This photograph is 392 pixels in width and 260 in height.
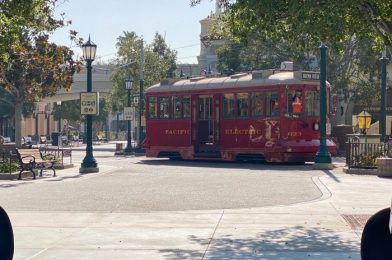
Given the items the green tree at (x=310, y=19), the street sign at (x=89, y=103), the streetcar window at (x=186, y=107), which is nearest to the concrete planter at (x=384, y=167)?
the green tree at (x=310, y=19)

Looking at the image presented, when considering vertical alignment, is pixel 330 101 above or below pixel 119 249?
above

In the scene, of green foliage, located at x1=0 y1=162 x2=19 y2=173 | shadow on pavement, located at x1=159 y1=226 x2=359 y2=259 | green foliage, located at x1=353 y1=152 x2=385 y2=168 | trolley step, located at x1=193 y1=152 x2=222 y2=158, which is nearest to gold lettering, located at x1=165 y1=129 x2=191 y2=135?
trolley step, located at x1=193 y1=152 x2=222 y2=158

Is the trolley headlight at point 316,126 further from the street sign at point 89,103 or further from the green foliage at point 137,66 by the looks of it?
the green foliage at point 137,66

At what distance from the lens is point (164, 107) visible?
101 ft

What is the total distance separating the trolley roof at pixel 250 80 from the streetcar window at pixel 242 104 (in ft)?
1.32

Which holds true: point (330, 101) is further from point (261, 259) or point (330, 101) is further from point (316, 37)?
point (261, 259)

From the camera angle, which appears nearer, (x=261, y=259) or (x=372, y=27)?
(x=261, y=259)

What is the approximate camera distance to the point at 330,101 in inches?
1103

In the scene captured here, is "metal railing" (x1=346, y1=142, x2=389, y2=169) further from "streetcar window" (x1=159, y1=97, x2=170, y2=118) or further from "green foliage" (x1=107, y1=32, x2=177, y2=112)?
"green foliage" (x1=107, y1=32, x2=177, y2=112)

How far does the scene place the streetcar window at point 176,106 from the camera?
29675 millimetres

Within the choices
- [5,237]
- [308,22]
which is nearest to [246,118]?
[308,22]

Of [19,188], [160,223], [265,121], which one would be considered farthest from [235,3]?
[265,121]

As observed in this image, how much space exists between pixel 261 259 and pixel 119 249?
74.3 inches

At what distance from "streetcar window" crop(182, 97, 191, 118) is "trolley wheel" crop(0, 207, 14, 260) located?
919 inches
